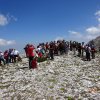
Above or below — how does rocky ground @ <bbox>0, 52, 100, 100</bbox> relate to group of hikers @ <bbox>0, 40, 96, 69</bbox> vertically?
below

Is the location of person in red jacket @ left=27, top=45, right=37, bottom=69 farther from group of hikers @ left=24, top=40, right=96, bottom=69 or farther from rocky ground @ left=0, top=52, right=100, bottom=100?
group of hikers @ left=24, top=40, right=96, bottom=69

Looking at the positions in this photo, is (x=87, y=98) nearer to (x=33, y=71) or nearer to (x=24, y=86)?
(x=24, y=86)

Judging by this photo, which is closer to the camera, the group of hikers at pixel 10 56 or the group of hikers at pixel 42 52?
the group of hikers at pixel 42 52

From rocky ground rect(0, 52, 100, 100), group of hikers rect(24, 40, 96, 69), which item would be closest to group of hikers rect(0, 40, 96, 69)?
group of hikers rect(24, 40, 96, 69)

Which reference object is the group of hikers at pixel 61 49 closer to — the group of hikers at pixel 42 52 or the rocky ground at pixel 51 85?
the group of hikers at pixel 42 52

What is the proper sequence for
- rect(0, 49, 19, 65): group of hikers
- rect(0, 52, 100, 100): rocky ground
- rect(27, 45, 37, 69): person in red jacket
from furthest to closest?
rect(0, 49, 19, 65): group of hikers < rect(27, 45, 37, 69): person in red jacket < rect(0, 52, 100, 100): rocky ground

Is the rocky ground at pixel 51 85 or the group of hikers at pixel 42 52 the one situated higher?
the group of hikers at pixel 42 52

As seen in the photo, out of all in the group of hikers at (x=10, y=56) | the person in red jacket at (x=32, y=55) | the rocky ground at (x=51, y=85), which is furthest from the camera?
the group of hikers at (x=10, y=56)

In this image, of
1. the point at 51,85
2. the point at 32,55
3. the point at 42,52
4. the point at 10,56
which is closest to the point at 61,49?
the point at 42,52

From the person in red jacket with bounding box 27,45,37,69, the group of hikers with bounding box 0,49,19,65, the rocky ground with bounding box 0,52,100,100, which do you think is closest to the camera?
the rocky ground with bounding box 0,52,100,100

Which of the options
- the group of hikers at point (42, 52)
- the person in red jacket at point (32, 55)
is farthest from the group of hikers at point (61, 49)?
the person in red jacket at point (32, 55)

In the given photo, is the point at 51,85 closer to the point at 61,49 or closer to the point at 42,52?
the point at 42,52

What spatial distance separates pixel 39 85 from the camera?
21844 mm

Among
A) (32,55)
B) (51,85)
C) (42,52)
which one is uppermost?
(42,52)
